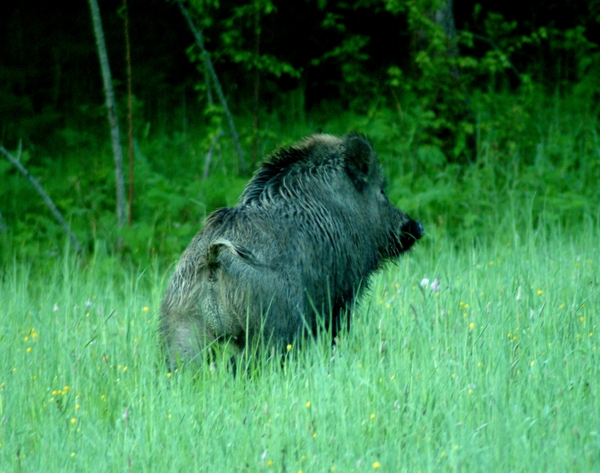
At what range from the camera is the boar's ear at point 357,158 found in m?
4.92

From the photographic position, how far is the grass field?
3.28m

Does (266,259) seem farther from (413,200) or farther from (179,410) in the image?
(413,200)

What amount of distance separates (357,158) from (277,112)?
649cm

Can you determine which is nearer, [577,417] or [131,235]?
[577,417]

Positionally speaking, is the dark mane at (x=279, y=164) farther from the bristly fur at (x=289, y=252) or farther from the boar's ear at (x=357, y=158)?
the boar's ear at (x=357, y=158)

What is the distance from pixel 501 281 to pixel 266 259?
7.24 feet

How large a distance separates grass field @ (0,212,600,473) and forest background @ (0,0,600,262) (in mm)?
2166

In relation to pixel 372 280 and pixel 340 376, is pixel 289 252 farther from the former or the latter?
pixel 372 280

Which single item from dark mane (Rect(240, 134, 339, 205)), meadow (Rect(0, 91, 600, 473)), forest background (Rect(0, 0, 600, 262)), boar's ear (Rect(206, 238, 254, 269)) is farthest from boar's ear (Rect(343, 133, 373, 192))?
forest background (Rect(0, 0, 600, 262))

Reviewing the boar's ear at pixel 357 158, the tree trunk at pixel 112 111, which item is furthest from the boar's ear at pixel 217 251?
the tree trunk at pixel 112 111

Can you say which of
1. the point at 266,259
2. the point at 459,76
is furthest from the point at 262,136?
the point at 266,259

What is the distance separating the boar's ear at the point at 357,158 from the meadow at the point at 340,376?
766mm

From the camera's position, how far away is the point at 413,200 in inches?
299

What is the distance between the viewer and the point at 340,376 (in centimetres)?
399
